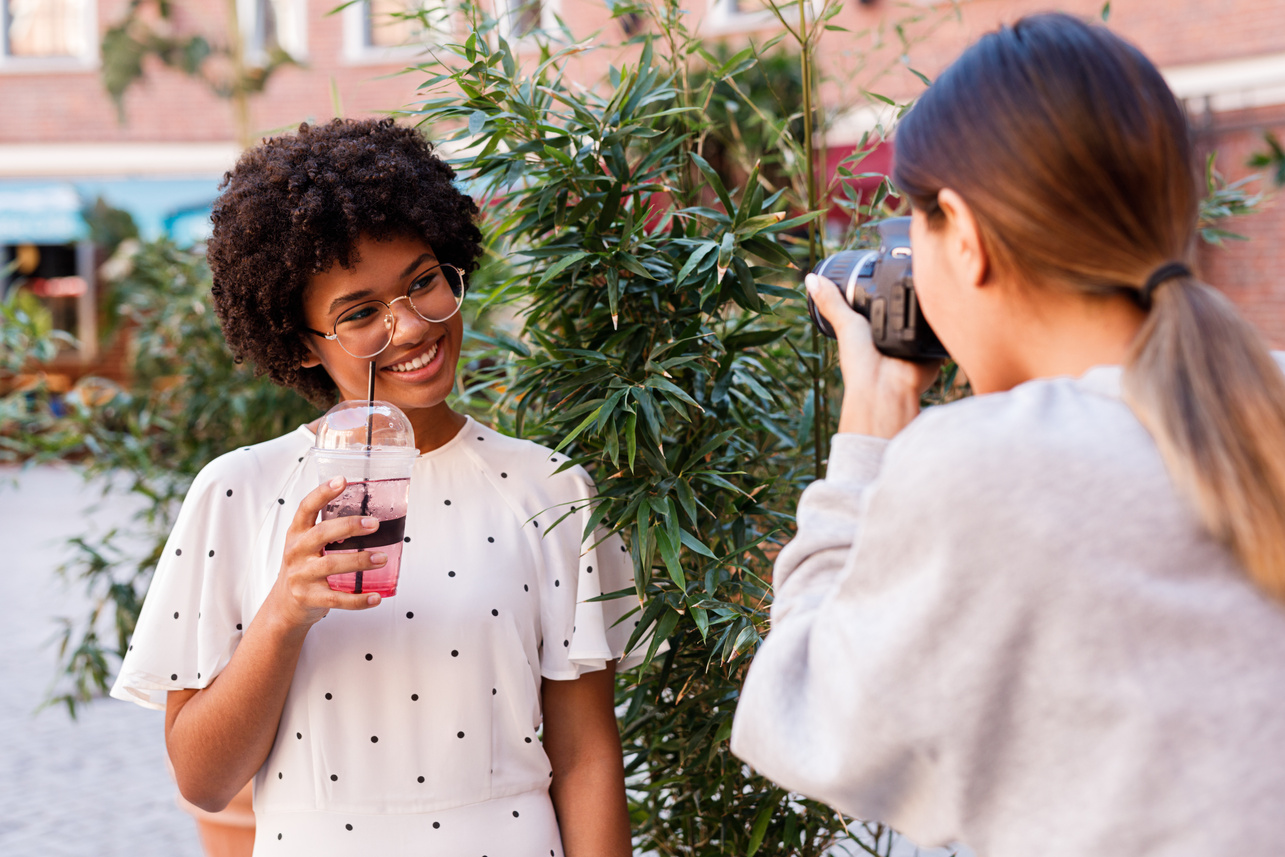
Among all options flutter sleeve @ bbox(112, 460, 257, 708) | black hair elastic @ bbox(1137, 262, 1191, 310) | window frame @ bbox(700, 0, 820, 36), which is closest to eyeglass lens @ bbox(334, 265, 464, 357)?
flutter sleeve @ bbox(112, 460, 257, 708)

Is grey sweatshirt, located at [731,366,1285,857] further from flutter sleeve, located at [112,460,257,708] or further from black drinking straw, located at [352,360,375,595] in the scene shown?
flutter sleeve, located at [112,460,257,708]

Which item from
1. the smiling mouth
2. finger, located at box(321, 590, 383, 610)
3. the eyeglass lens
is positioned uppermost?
the eyeglass lens

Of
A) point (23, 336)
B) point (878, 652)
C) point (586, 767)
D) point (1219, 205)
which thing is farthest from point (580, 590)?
point (23, 336)

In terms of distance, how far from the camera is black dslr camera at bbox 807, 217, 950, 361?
3.69 ft

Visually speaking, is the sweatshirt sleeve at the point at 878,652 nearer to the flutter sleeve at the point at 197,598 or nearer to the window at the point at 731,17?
the flutter sleeve at the point at 197,598

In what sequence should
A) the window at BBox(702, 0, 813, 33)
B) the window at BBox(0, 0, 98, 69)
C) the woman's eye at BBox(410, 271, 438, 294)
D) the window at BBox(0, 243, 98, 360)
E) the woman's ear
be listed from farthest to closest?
the window at BBox(0, 243, 98, 360)
the window at BBox(0, 0, 98, 69)
the window at BBox(702, 0, 813, 33)
the woman's ear
the woman's eye at BBox(410, 271, 438, 294)

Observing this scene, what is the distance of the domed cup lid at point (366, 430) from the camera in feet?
4.82

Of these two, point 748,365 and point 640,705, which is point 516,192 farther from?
point 640,705

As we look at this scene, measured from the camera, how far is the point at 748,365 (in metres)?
2.08

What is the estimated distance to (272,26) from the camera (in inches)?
528

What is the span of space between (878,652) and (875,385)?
0.33m

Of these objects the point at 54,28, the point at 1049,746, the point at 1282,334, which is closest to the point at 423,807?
the point at 1049,746

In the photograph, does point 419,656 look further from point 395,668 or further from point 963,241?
point 963,241

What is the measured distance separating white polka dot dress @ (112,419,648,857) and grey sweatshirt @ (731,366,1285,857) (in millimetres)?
719
